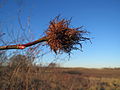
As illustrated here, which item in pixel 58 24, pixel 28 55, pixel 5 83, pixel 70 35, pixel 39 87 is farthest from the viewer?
pixel 39 87

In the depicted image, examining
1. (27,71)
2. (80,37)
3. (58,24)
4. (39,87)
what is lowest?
(39,87)

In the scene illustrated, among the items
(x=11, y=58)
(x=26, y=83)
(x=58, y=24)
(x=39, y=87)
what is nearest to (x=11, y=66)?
(x=11, y=58)

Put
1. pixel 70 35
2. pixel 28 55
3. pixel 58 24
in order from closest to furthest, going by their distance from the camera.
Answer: pixel 70 35 < pixel 58 24 < pixel 28 55

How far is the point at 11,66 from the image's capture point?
14.8ft

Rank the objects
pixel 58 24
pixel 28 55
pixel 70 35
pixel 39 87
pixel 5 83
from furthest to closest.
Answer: pixel 39 87 → pixel 5 83 → pixel 28 55 → pixel 58 24 → pixel 70 35

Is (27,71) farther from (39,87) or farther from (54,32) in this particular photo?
(54,32)

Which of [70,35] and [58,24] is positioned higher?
[58,24]

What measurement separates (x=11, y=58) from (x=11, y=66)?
11.6 inches

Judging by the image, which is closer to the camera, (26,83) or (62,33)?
(62,33)

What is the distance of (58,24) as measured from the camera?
66.9 inches

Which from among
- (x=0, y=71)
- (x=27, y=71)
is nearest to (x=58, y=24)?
(x=27, y=71)

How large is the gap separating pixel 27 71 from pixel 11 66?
19.4 inches

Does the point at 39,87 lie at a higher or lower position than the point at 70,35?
lower

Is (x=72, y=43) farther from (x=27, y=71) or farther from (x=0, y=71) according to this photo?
(x=0, y=71)
